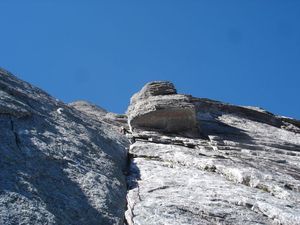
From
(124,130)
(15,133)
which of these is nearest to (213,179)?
(15,133)

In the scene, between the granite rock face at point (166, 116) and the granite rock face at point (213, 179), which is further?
the granite rock face at point (166, 116)

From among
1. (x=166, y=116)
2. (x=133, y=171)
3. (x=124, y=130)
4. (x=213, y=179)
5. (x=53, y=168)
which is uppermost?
(x=166, y=116)

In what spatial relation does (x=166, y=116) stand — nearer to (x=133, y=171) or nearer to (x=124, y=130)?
(x=124, y=130)

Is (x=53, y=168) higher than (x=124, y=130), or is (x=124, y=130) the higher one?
(x=124, y=130)

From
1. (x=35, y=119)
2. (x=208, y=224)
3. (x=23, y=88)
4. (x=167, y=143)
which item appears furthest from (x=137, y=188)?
(x=23, y=88)

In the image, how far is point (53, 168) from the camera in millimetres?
14109

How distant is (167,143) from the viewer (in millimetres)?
22266

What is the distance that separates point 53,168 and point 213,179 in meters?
5.11

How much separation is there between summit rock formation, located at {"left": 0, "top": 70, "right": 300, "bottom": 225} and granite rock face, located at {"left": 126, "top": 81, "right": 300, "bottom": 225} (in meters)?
0.03

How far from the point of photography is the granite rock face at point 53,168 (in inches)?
459

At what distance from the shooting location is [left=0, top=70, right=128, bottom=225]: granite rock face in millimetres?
11648

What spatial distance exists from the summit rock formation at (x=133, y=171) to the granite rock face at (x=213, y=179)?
0.03 metres

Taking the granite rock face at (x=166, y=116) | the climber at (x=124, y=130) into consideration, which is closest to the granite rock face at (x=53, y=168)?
the climber at (x=124, y=130)

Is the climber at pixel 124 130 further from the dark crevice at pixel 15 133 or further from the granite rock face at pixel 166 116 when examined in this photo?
the dark crevice at pixel 15 133
